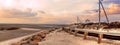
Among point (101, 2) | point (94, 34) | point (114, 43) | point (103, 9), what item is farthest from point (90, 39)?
point (103, 9)

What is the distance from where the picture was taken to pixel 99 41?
19.7m

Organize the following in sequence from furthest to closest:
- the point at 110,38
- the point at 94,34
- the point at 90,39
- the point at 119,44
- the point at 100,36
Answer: the point at 94,34
the point at 90,39
the point at 110,38
the point at 100,36
the point at 119,44

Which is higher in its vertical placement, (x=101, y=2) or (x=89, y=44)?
(x=101, y=2)

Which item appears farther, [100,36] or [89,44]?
[89,44]

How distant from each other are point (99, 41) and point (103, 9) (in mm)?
45559

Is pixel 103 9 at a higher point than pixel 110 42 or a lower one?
higher

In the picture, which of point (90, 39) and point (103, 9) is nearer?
point (90, 39)

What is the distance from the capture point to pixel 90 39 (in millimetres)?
23531

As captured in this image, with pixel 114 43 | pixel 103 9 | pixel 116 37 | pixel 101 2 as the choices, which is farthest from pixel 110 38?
pixel 103 9

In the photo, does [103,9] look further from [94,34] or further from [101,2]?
[94,34]

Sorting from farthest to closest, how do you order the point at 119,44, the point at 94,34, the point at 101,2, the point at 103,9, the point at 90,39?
the point at 103,9 → the point at 101,2 → the point at 94,34 → the point at 90,39 → the point at 119,44

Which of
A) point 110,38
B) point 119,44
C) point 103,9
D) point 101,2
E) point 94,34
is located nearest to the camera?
point 119,44

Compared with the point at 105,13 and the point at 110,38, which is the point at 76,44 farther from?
the point at 105,13

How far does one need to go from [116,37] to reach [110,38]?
1007 millimetres
